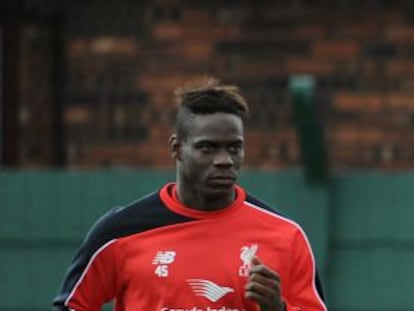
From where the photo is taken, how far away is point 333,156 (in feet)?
30.7

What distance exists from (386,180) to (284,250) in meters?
3.46

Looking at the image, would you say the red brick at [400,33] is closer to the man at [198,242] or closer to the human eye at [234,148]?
the man at [198,242]

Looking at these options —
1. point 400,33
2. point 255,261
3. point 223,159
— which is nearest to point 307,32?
point 400,33

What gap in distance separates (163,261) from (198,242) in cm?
13

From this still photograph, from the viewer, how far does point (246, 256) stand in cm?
503

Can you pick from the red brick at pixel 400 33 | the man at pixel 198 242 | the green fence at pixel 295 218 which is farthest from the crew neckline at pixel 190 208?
the red brick at pixel 400 33

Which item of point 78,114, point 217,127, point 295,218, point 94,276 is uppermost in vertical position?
point 217,127

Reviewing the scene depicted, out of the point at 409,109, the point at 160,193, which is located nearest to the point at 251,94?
the point at 409,109

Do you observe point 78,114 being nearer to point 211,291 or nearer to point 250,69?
point 250,69

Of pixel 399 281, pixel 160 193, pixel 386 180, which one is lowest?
pixel 399 281

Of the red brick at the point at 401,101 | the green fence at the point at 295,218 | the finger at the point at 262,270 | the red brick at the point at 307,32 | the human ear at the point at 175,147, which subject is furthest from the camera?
the red brick at the point at 307,32

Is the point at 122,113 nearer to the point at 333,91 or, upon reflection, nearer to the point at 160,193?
the point at 333,91

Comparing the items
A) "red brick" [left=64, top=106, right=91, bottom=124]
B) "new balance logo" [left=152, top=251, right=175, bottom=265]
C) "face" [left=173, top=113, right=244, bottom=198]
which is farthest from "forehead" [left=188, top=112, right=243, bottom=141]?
"red brick" [left=64, top=106, right=91, bottom=124]

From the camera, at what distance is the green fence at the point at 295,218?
27.7 feet
